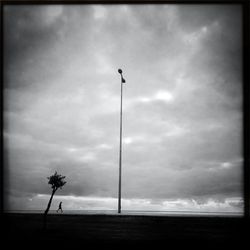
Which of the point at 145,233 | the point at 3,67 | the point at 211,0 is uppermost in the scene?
the point at 211,0

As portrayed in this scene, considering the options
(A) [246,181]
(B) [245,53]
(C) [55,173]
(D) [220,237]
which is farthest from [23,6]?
(D) [220,237]

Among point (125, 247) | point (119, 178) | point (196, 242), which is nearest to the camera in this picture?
point (125, 247)

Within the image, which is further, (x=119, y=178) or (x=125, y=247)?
(x=119, y=178)

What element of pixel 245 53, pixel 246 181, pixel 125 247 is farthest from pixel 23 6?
pixel 246 181

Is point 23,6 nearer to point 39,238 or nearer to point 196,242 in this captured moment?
point 39,238

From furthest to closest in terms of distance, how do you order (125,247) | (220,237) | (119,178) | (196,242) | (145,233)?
(119,178)
(145,233)
(220,237)
(196,242)
(125,247)

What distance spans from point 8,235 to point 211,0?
22.4ft

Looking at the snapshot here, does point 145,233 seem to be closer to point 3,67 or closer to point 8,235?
point 8,235

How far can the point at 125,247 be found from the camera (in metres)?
5.58

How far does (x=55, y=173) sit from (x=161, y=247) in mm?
3296

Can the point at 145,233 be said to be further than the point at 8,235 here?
Yes

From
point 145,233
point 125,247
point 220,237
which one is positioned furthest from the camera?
point 145,233

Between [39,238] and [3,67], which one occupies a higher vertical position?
[3,67]

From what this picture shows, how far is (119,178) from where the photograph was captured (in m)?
9.89
